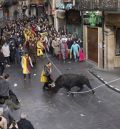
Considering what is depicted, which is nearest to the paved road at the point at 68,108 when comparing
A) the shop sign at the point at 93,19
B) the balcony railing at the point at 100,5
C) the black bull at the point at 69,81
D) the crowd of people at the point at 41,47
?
the black bull at the point at 69,81

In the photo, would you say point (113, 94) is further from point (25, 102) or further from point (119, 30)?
point (119, 30)

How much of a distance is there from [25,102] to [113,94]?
3.97m

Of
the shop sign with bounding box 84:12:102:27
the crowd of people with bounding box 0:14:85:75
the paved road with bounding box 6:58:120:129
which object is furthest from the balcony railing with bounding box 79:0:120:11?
the paved road with bounding box 6:58:120:129

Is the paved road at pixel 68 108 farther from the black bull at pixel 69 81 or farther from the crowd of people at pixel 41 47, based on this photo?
the crowd of people at pixel 41 47

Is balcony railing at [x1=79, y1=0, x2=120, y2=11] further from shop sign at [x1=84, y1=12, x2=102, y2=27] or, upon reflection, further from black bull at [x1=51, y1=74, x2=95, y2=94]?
black bull at [x1=51, y1=74, x2=95, y2=94]

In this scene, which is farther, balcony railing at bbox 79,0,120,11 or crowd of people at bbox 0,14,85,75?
crowd of people at bbox 0,14,85,75

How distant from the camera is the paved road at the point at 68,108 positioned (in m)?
18.9

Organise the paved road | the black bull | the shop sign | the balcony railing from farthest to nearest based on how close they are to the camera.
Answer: the shop sign
the balcony railing
the black bull
the paved road

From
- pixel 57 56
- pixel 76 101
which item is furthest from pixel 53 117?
pixel 57 56

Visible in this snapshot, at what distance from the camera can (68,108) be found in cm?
2119

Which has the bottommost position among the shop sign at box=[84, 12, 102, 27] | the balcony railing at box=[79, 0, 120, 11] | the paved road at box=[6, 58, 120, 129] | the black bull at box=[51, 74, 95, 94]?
the paved road at box=[6, 58, 120, 129]

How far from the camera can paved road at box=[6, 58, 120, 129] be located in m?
18.9

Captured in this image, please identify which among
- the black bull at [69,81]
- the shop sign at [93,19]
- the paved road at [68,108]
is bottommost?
the paved road at [68,108]

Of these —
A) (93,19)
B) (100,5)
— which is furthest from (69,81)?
(93,19)
